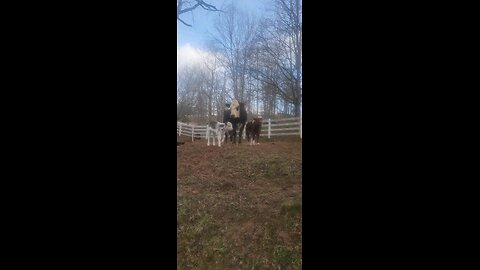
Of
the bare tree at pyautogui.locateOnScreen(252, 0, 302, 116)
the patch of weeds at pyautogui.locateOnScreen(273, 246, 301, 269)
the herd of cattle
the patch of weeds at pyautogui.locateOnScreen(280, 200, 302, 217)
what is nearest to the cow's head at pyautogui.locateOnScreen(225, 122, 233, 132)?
the herd of cattle

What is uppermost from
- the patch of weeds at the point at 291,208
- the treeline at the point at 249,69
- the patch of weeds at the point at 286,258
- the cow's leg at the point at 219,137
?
the treeline at the point at 249,69

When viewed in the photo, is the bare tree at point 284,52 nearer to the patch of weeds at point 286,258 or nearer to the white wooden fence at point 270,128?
the white wooden fence at point 270,128

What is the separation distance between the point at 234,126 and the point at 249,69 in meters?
0.20

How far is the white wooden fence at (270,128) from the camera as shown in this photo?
3.27 ft

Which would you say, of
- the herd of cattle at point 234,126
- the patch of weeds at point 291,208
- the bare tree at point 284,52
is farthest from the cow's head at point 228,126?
the patch of weeds at point 291,208

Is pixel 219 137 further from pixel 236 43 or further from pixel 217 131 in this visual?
pixel 236 43

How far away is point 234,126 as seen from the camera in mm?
1037

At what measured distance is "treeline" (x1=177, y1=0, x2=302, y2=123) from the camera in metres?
1.01

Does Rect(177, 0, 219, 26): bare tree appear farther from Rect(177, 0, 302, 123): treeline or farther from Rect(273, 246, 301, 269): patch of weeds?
Rect(273, 246, 301, 269): patch of weeds

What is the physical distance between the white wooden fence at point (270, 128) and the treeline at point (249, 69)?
2cm

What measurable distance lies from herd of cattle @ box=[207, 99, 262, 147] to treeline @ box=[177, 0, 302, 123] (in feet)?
0.07
